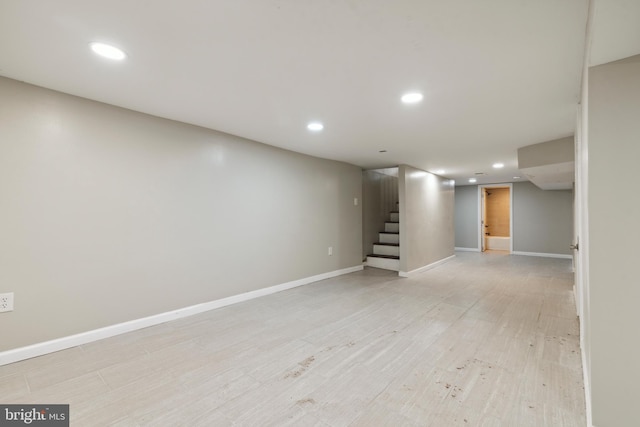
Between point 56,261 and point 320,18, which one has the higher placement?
point 320,18

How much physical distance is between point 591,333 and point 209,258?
10.9 ft

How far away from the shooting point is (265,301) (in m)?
3.78

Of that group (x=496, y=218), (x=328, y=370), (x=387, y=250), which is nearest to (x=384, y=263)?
(x=387, y=250)

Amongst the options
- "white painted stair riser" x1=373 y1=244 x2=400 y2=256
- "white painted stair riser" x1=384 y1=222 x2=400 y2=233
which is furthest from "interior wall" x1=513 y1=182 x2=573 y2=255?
"white painted stair riser" x1=373 y1=244 x2=400 y2=256

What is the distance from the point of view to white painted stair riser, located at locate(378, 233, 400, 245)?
6.49 m

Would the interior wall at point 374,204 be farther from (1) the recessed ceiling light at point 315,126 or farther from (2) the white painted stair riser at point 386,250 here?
(1) the recessed ceiling light at point 315,126

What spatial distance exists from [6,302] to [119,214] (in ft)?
3.23

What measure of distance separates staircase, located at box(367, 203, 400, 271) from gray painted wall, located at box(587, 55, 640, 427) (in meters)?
4.40

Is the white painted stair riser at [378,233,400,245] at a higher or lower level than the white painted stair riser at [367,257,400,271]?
higher

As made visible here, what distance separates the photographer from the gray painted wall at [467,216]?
8984 millimetres

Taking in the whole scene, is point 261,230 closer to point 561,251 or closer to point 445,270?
point 445,270

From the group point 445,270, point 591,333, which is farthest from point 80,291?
point 445,270

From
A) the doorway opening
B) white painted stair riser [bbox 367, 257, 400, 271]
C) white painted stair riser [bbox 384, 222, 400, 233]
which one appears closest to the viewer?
white painted stair riser [bbox 367, 257, 400, 271]

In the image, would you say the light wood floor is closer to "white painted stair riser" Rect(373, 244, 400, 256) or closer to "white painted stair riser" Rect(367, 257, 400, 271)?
"white painted stair riser" Rect(367, 257, 400, 271)
